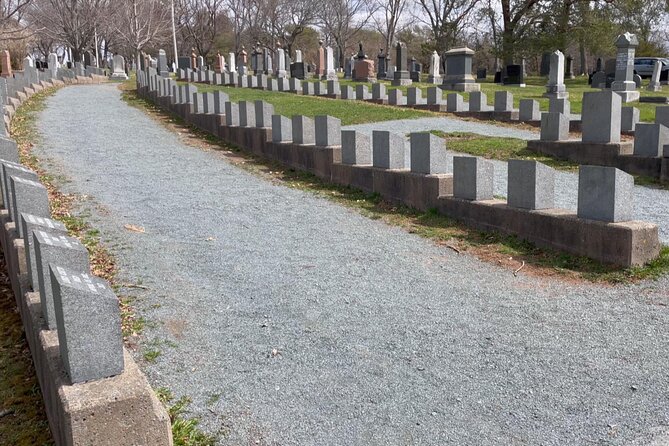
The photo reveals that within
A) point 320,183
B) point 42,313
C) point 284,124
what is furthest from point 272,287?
point 284,124

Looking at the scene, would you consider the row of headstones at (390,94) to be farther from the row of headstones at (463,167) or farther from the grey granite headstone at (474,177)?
the grey granite headstone at (474,177)

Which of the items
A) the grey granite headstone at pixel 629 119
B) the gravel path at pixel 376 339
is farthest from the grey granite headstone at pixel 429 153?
the grey granite headstone at pixel 629 119

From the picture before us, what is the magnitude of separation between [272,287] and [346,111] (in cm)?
1315

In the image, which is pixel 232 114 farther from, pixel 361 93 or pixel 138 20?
pixel 138 20

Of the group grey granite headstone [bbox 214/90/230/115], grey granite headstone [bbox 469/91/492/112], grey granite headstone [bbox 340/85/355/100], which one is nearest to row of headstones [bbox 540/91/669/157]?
grey granite headstone [bbox 469/91/492/112]

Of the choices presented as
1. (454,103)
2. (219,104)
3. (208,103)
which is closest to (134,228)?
(219,104)

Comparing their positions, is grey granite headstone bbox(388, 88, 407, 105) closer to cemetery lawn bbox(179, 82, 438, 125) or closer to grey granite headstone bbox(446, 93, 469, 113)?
cemetery lawn bbox(179, 82, 438, 125)

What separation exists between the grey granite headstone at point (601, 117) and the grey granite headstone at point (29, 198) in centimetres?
831

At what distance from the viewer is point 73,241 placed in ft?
12.6

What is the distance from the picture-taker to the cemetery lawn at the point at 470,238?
18.3ft

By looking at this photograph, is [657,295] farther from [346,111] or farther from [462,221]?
[346,111]

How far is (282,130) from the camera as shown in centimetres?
1158

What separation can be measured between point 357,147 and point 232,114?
535 centimetres

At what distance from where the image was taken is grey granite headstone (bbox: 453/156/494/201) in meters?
7.09
